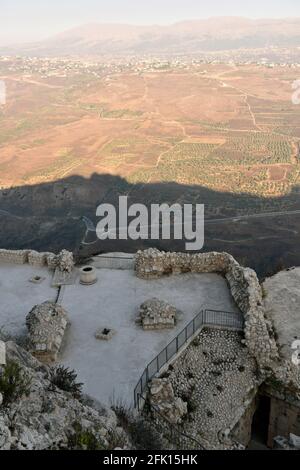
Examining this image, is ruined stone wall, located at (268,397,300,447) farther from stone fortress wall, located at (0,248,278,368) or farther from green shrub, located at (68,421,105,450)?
green shrub, located at (68,421,105,450)

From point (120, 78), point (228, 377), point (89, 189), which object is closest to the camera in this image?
point (228, 377)

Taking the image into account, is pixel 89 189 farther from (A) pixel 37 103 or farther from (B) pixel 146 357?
(A) pixel 37 103

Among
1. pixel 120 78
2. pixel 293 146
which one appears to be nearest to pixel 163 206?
pixel 293 146

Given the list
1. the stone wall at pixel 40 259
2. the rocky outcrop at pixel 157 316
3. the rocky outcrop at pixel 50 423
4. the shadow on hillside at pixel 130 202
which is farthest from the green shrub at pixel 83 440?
the shadow on hillside at pixel 130 202

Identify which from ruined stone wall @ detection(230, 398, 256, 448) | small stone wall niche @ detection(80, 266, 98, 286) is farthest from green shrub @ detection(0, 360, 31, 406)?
small stone wall niche @ detection(80, 266, 98, 286)

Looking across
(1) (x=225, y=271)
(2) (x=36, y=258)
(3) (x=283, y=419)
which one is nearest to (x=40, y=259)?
(2) (x=36, y=258)

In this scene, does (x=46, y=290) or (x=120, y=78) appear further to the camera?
(x=120, y=78)

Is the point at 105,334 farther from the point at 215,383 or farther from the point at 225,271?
the point at 225,271
